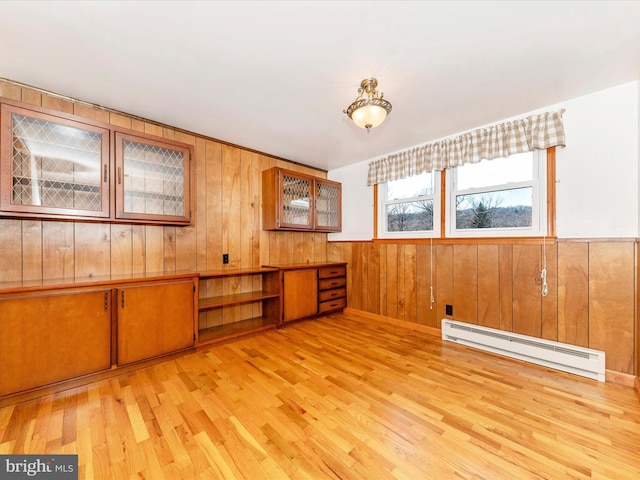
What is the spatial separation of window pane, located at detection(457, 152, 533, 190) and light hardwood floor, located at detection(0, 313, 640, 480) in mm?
1756

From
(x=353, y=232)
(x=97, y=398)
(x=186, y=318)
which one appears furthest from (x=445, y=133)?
(x=97, y=398)

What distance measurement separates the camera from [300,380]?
6.73ft

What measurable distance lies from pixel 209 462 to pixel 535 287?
2854 mm

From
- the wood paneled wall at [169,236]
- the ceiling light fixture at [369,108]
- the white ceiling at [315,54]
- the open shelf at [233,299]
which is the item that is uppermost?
the white ceiling at [315,54]

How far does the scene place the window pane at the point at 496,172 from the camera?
2523mm

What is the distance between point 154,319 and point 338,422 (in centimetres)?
174

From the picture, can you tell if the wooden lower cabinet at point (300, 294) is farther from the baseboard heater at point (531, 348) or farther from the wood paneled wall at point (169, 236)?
the baseboard heater at point (531, 348)

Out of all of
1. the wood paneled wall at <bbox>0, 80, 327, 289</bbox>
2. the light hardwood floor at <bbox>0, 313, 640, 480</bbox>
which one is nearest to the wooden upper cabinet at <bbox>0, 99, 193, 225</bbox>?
the wood paneled wall at <bbox>0, 80, 327, 289</bbox>

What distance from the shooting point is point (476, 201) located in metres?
2.85

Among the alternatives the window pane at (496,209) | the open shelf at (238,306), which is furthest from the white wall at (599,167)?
the open shelf at (238,306)

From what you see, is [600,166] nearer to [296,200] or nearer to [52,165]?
[296,200]

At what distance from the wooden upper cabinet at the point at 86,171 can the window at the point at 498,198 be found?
2913 millimetres

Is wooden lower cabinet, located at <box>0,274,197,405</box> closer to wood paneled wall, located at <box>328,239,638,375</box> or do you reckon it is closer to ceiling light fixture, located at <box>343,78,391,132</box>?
ceiling light fixture, located at <box>343,78,391,132</box>

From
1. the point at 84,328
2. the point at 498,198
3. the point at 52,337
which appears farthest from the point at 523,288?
the point at 52,337
